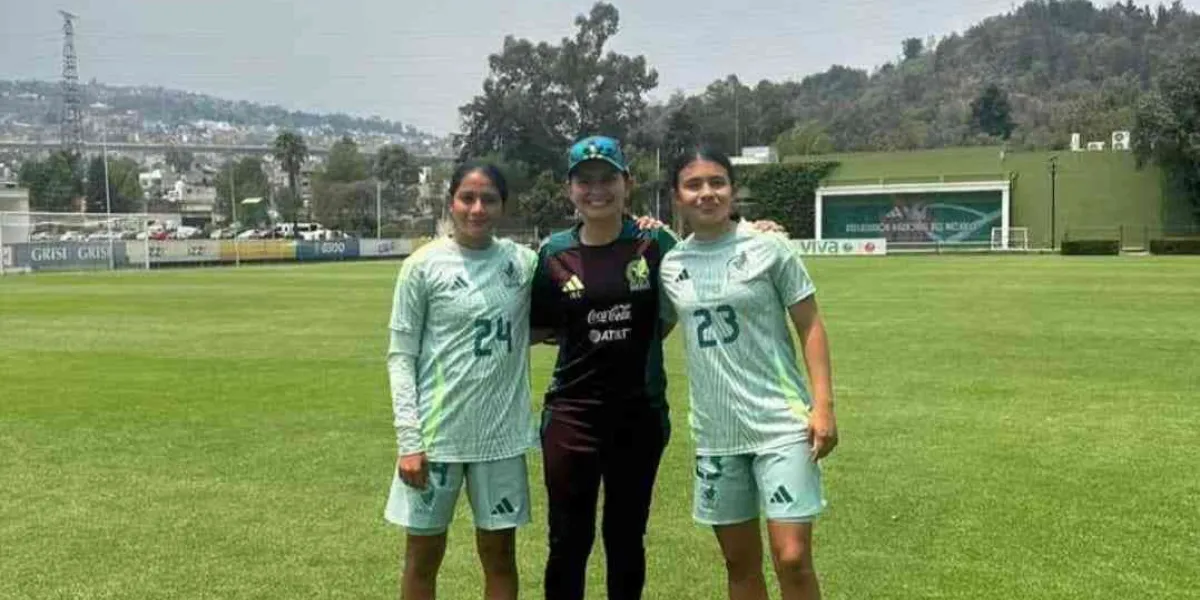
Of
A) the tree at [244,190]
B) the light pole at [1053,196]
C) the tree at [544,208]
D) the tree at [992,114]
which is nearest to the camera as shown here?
the light pole at [1053,196]

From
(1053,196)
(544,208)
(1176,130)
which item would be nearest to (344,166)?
(544,208)

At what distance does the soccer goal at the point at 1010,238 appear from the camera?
66.8 meters

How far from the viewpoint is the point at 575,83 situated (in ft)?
336

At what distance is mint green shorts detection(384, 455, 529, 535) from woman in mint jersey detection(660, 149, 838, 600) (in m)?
0.71

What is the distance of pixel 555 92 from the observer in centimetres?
10275

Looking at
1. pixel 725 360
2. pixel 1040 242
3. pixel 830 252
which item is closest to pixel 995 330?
pixel 725 360

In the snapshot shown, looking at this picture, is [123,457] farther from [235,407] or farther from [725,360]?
[725,360]

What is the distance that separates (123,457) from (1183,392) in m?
9.57

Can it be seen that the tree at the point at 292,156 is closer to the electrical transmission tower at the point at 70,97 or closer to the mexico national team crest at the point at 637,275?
the electrical transmission tower at the point at 70,97

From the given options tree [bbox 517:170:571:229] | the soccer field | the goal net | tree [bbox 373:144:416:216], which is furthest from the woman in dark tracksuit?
tree [bbox 373:144:416:216]

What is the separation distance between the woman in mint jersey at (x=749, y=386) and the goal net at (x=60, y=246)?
48.2 meters

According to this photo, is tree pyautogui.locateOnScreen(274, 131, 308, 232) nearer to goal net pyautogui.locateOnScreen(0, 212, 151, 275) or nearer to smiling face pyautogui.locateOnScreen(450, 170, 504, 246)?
goal net pyautogui.locateOnScreen(0, 212, 151, 275)

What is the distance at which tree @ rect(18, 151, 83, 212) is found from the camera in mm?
115438

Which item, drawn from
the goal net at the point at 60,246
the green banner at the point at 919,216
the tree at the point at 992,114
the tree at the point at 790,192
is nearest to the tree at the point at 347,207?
the tree at the point at 790,192
